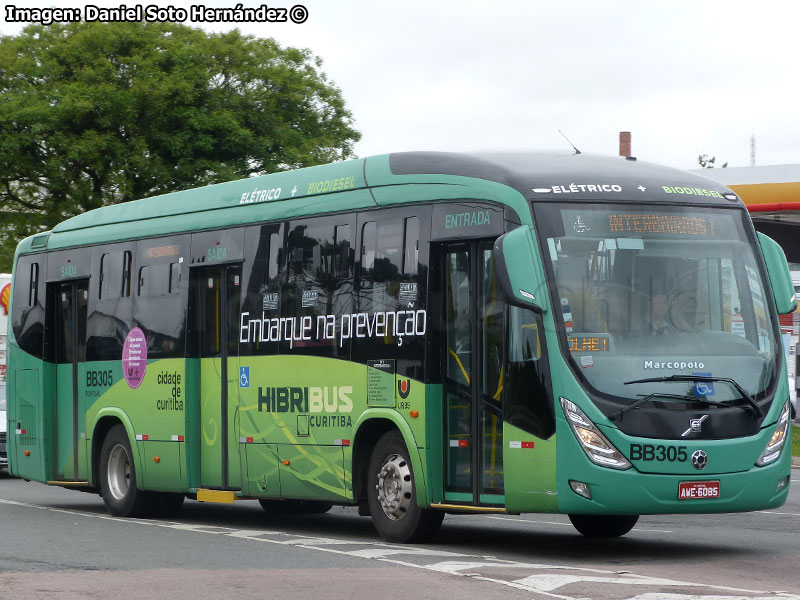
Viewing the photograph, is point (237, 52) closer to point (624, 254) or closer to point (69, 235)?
point (69, 235)

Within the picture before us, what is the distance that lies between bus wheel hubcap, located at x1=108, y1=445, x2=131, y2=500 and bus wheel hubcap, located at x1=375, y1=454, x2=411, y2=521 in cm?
Result: 521

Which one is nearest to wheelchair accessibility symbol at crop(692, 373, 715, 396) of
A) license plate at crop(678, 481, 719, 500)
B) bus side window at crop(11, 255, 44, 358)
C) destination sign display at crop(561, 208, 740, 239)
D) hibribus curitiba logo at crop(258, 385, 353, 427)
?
license plate at crop(678, 481, 719, 500)

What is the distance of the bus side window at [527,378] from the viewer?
1159 centimetres

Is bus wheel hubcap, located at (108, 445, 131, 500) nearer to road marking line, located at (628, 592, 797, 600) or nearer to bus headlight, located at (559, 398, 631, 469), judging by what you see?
bus headlight, located at (559, 398, 631, 469)

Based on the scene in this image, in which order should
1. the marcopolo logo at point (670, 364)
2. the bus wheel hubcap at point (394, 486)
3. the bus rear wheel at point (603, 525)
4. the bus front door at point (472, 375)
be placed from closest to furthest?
the marcopolo logo at point (670, 364)
the bus front door at point (472, 375)
the bus wheel hubcap at point (394, 486)
the bus rear wheel at point (603, 525)

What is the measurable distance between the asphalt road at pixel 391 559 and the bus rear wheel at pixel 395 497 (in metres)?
0.18

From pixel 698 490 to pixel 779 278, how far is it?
214 cm

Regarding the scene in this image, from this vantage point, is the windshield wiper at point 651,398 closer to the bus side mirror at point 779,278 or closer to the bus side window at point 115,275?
the bus side mirror at point 779,278

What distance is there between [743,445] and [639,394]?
94 centimetres

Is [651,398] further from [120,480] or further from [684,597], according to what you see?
[120,480]

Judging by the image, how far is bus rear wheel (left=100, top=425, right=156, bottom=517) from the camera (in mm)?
17281

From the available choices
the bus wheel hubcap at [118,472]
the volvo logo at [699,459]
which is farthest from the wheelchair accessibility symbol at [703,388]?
the bus wheel hubcap at [118,472]

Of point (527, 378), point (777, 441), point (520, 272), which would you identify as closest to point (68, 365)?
point (527, 378)

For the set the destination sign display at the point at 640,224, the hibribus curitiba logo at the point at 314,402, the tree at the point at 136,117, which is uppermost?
the tree at the point at 136,117
